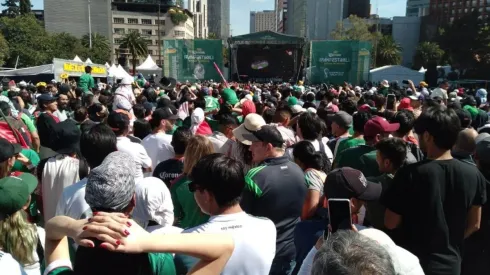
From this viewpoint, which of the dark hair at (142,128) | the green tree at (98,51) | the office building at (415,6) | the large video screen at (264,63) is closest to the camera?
the dark hair at (142,128)

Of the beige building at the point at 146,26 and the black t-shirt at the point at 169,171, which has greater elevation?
the beige building at the point at 146,26

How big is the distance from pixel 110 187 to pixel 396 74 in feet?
105

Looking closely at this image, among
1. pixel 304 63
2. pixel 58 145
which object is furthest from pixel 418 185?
pixel 304 63

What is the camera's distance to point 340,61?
31.4 metres

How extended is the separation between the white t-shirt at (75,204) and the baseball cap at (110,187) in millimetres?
1099

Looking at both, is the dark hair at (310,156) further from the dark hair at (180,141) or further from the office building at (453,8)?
the office building at (453,8)

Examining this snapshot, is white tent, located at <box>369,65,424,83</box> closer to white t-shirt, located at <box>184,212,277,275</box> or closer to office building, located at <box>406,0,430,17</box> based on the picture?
white t-shirt, located at <box>184,212,277,275</box>

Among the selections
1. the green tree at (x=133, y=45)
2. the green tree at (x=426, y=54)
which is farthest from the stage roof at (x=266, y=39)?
the green tree at (x=426, y=54)

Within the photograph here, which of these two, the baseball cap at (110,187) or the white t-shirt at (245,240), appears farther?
the white t-shirt at (245,240)

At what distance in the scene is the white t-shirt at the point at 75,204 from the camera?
8.98 feet

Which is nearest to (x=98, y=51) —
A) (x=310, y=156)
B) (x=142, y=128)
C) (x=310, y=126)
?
(x=142, y=128)

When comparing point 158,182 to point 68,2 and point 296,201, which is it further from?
point 68,2

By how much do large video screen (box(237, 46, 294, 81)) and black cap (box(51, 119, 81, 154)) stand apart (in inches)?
1307

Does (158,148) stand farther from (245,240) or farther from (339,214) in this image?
(339,214)
